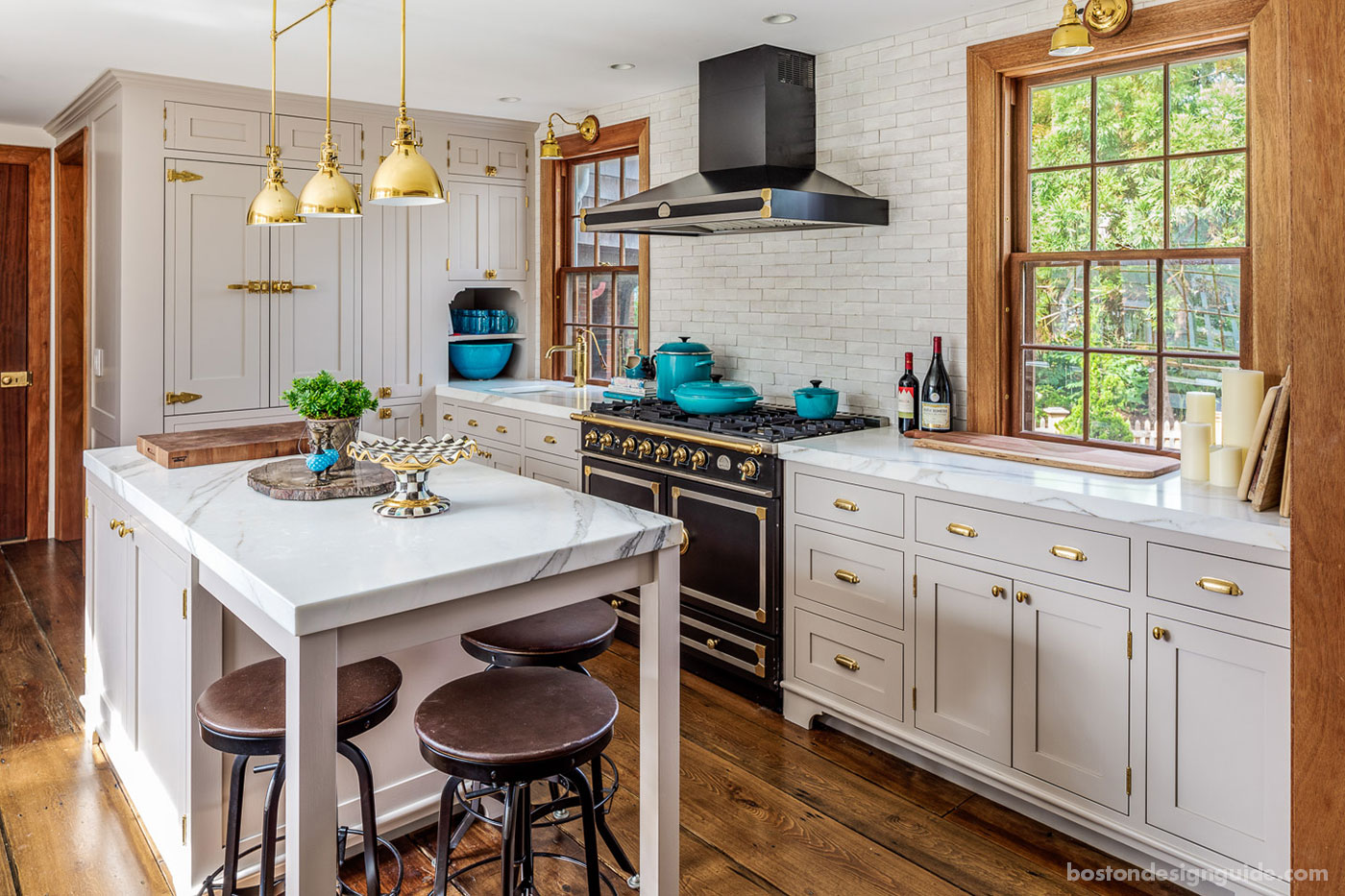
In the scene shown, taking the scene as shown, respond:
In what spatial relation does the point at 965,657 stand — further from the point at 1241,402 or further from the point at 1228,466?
the point at 1241,402

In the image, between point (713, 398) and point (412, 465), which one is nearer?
point (412, 465)

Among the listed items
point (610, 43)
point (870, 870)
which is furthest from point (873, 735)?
point (610, 43)

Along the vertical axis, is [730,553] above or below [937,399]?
→ below

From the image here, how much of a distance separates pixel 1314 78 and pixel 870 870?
2033 millimetres

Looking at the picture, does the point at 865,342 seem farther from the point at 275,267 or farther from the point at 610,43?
the point at 275,267

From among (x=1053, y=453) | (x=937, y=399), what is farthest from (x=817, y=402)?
(x=1053, y=453)

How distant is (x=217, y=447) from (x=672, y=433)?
1610 mm

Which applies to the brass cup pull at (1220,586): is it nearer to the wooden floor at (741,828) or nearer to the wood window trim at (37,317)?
the wooden floor at (741,828)

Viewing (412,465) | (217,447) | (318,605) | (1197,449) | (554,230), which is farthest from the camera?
(554,230)

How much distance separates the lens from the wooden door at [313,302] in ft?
16.2

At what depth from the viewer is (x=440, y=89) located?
186 inches

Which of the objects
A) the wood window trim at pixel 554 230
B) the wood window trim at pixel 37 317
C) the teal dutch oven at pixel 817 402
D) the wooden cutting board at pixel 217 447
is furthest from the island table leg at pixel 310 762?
the wood window trim at pixel 37 317

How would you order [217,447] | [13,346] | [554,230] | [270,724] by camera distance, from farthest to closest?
[13,346] < [554,230] < [217,447] < [270,724]

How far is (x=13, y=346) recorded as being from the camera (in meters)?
5.77
